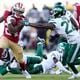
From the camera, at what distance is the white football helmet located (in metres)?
7.90

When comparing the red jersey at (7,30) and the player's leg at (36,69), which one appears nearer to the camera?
the red jersey at (7,30)

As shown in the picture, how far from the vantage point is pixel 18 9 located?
7.93 m

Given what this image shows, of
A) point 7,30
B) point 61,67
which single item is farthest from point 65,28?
point 7,30

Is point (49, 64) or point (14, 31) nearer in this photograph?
point (14, 31)

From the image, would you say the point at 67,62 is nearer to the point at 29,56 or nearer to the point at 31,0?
the point at 29,56

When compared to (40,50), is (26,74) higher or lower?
lower

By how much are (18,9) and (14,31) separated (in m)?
0.32

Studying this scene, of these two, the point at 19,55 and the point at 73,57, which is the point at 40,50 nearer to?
the point at 19,55

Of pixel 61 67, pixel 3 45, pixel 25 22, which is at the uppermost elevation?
pixel 25 22

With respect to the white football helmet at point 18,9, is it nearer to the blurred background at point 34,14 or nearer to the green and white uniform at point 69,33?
the blurred background at point 34,14

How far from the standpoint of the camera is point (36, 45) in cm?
797

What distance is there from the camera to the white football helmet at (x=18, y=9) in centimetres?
790

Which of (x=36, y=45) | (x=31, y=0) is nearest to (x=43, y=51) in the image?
(x=36, y=45)

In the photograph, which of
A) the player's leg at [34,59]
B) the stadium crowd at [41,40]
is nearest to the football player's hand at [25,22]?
the stadium crowd at [41,40]
